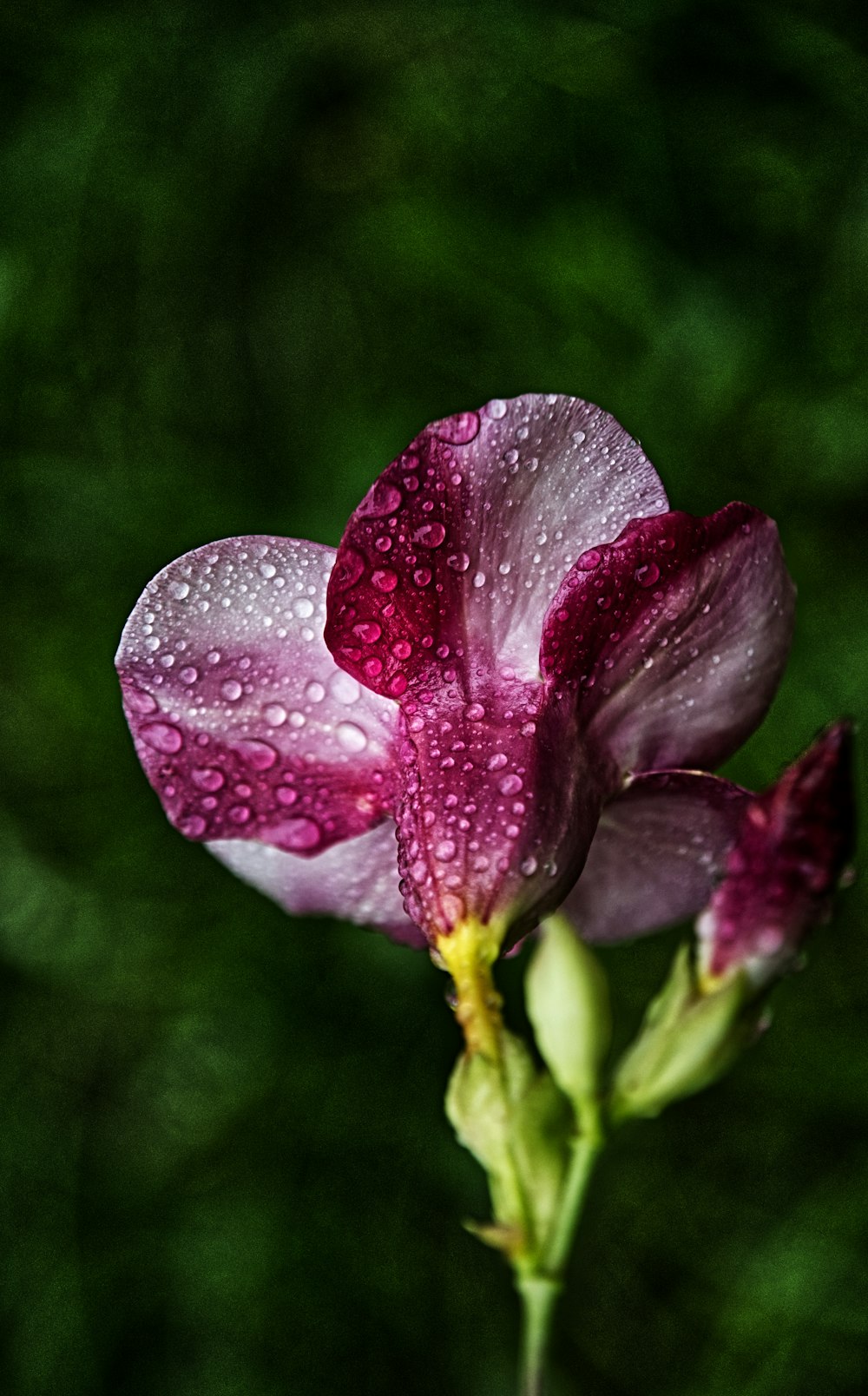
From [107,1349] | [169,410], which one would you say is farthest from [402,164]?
[107,1349]

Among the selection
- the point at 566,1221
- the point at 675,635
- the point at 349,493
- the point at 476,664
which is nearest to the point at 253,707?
the point at 476,664

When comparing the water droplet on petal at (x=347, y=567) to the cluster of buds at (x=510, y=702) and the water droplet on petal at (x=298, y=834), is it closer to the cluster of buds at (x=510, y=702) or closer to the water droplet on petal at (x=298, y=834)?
the cluster of buds at (x=510, y=702)

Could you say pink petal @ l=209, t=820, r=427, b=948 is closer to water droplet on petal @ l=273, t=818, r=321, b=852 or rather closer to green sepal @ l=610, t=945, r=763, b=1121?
water droplet on petal @ l=273, t=818, r=321, b=852

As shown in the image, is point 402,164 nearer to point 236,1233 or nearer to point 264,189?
point 264,189

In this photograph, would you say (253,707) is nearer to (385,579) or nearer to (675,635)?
(385,579)

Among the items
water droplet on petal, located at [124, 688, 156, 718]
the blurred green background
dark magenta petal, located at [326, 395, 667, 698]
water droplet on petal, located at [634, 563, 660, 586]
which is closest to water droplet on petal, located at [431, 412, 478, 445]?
dark magenta petal, located at [326, 395, 667, 698]

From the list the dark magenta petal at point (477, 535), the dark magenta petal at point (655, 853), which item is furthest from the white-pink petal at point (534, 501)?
the dark magenta petal at point (655, 853)
